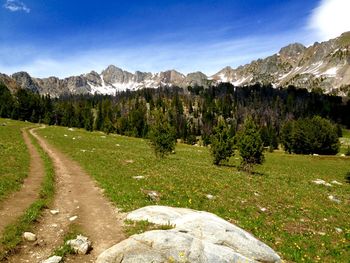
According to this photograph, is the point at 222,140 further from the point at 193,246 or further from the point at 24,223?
the point at 193,246

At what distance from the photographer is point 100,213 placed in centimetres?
1897

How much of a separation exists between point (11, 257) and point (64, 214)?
607 cm

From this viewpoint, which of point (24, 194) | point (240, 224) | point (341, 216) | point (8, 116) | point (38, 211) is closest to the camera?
point (38, 211)

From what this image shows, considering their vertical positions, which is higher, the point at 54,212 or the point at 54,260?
the point at 54,260

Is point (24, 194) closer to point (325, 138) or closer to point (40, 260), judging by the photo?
point (40, 260)

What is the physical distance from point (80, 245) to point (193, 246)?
493cm

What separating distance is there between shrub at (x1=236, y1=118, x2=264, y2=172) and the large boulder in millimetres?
33577

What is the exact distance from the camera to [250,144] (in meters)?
47.5

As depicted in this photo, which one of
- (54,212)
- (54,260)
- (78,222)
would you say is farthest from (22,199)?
(54,260)

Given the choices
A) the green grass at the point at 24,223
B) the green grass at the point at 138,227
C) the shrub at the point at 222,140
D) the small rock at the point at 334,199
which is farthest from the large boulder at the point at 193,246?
the shrub at the point at 222,140

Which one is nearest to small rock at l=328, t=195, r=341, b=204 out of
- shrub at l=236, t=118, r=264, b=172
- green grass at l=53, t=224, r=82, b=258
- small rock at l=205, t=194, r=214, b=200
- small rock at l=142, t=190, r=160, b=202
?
small rock at l=205, t=194, r=214, b=200

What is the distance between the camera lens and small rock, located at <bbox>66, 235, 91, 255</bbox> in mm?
13164

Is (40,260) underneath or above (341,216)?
above

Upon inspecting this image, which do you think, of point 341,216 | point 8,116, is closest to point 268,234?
point 341,216
